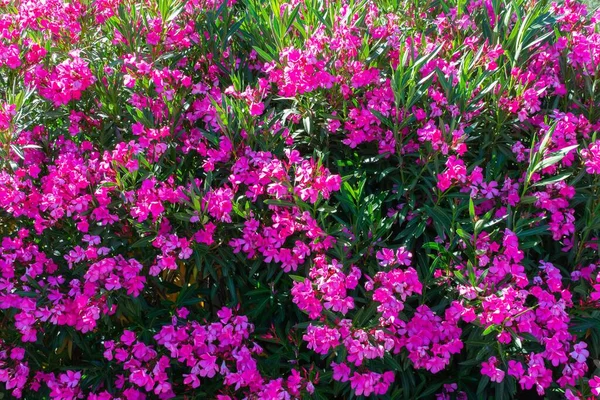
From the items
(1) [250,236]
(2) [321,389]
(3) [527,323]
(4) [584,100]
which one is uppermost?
(4) [584,100]

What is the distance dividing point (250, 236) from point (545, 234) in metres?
1.11

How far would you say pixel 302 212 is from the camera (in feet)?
7.59

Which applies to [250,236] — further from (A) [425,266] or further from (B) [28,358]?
(B) [28,358]

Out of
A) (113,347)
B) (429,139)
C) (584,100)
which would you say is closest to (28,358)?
(113,347)

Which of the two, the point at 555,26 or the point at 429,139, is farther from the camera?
the point at 555,26

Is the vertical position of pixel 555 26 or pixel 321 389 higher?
pixel 555 26

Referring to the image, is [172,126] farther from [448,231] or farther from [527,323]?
[527,323]

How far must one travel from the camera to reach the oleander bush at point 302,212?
2.33 metres

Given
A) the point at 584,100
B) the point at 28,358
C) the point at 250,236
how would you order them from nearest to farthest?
the point at 250,236, the point at 28,358, the point at 584,100

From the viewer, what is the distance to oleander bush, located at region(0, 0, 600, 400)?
233cm

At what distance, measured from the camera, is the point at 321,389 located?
2443mm

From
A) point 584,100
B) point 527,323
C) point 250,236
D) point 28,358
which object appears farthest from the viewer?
point 584,100

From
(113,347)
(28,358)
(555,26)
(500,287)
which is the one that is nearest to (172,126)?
(113,347)

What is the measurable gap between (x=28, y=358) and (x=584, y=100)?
96.8 inches
